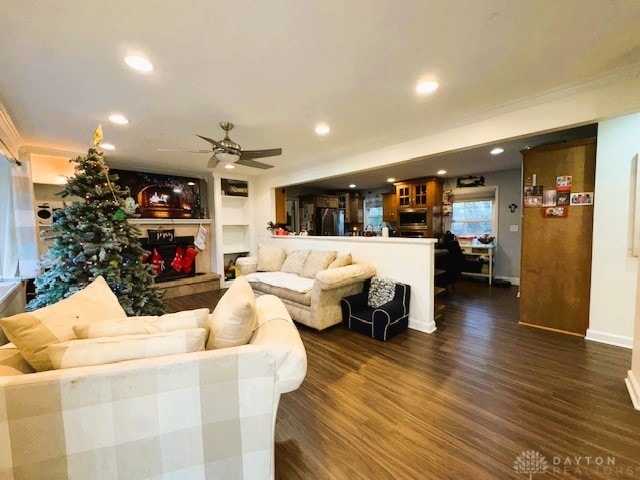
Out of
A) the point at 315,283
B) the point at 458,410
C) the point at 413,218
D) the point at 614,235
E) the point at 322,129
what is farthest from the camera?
the point at 413,218

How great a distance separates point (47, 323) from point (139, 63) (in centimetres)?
179

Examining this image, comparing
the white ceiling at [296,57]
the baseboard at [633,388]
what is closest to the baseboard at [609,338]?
the baseboard at [633,388]

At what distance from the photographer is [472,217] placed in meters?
5.90

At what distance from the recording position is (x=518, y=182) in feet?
16.8

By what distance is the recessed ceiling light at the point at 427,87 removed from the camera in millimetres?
2150

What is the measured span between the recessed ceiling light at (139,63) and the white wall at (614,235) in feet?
13.0

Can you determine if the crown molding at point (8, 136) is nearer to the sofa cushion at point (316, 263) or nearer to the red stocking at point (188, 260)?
the red stocking at point (188, 260)

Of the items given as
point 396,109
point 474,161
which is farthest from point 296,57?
point 474,161

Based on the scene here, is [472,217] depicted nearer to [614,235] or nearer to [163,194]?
[614,235]

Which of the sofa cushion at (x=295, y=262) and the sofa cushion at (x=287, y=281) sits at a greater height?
the sofa cushion at (x=295, y=262)

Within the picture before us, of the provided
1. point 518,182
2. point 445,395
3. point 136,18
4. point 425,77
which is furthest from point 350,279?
point 518,182

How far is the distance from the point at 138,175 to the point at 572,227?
6.58 meters

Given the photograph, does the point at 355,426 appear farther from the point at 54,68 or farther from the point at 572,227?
the point at 54,68

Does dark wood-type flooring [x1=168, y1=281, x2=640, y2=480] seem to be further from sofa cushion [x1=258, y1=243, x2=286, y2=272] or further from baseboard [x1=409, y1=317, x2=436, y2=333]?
sofa cushion [x1=258, y1=243, x2=286, y2=272]
